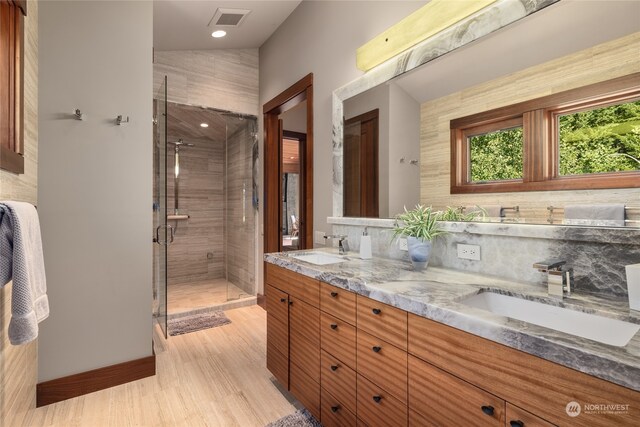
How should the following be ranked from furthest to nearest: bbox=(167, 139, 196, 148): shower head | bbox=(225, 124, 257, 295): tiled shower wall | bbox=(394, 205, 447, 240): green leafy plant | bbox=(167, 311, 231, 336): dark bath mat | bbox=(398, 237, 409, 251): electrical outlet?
bbox=(167, 139, 196, 148): shower head → bbox=(225, 124, 257, 295): tiled shower wall → bbox=(167, 311, 231, 336): dark bath mat → bbox=(398, 237, 409, 251): electrical outlet → bbox=(394, 205, 447, 240): green leafy plant

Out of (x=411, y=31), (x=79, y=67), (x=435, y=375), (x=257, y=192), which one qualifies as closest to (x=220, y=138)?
(x=257, y=192)

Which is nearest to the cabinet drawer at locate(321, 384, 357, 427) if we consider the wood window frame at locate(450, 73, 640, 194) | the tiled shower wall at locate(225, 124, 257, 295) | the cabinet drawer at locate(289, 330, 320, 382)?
the cabinet drawer at locate(289, 330, 320, 382)

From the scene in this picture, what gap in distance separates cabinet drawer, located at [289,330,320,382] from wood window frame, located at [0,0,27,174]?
157 centimetres

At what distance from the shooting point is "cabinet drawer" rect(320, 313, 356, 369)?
139cm

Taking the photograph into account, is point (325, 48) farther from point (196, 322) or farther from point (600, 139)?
point (196, 322)

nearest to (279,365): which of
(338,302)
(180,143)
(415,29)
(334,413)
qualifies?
(334,413)

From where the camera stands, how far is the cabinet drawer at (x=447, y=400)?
870 millimetres

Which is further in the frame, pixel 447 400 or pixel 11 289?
pixel 11 289

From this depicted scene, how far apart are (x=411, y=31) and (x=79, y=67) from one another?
2051 mm

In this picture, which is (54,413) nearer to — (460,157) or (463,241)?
(463,241)

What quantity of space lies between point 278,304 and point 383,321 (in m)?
0.94

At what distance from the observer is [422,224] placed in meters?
1.64

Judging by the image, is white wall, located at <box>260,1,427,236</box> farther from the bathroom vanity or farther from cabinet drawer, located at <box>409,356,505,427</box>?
cabinet drawer, located at <box>409,356,505,427</box>

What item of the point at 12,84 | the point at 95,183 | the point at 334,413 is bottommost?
the point at 334,413
